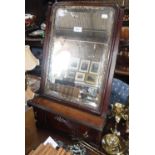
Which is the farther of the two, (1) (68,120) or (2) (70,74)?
(2) (70,74)

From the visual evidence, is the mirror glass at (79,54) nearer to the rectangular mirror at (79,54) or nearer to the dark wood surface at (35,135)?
the rectangular mirror at (79,54)

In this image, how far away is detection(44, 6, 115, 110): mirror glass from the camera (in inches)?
47.9

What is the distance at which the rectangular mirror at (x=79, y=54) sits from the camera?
3.97ft

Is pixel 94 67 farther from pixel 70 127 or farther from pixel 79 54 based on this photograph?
pixel 70 127

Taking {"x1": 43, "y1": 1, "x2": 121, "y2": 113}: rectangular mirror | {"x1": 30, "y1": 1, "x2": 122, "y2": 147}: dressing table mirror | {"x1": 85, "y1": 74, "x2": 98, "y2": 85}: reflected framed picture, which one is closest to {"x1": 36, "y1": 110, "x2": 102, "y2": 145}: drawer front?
{"x1": 30, "y1": 1, "x2": 122, "y2": 147}: dressing table mirror

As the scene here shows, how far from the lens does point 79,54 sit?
133 cm

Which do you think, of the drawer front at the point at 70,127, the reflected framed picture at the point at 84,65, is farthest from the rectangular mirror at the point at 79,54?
the drawer front at the point at 70,127

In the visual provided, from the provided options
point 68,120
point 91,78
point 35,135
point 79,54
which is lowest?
point 35,135

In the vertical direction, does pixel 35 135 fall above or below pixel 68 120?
below

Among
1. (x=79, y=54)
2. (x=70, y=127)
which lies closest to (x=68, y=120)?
(x=70, y=127)
